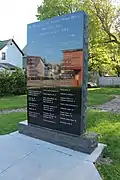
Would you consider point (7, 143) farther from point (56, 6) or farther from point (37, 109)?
point (56, 6)

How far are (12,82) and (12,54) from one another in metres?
13.9

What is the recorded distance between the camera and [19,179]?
3100mm

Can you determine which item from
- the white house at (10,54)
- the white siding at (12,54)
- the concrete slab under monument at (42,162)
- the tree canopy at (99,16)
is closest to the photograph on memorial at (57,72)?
the concrete slab under monument at (42,162)

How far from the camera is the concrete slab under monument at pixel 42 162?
3219 mm

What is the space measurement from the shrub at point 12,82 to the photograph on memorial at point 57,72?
35.0 feet

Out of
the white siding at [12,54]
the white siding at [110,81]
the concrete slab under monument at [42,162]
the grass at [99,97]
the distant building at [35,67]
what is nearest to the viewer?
the concrete slab under monument at [42,162]

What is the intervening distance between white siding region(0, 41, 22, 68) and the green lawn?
22.2 m

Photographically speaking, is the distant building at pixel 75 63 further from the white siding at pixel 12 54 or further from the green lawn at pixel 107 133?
the white siding at pixel 12 54

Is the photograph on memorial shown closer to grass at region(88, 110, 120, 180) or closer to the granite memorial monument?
the granite memorial monument

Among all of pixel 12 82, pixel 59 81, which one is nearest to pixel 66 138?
pixel 59 81

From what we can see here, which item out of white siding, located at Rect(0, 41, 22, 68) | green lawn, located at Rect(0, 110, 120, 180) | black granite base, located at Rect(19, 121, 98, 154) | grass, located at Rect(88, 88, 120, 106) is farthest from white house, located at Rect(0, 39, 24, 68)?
black granite base, located at Rect(19, 121, 98, 154)

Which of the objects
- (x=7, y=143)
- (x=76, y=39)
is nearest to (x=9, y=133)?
(x=7, y=143)

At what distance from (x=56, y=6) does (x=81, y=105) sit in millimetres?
16775

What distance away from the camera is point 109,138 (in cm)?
489
